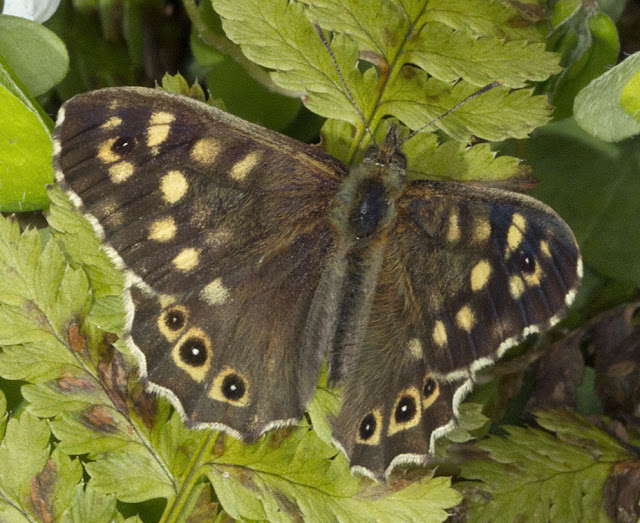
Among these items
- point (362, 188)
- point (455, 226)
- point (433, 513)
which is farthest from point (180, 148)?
point (433, 513)

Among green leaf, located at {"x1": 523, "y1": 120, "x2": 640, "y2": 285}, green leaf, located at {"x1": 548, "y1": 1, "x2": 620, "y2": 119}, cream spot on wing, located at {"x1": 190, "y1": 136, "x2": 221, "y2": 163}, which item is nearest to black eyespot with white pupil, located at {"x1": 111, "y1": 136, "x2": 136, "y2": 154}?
cream spot on wing, located at {"x1": 190, "y1": 136, "x2": 221, "y2": 163}

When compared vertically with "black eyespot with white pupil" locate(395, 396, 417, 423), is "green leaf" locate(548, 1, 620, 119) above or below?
above

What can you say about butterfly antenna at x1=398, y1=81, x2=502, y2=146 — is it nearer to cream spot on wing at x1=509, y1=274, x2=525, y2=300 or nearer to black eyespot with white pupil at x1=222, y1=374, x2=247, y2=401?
cream spot on wing at x1=509, y1=274, x2=525, y2=300

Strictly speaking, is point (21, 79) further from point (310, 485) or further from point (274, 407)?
point (310, 485)

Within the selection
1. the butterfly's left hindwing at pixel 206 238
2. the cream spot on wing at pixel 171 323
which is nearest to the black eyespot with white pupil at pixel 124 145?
the butterfly's left hindwing at pixel 206 238

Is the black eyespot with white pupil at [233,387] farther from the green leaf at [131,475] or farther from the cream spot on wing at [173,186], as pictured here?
the cream spot on wing at [173,186]

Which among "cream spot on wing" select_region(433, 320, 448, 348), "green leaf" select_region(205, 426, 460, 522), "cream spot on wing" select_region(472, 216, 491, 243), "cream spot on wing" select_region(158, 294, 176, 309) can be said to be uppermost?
"cream spot on wing" select_region(472, 216, 491, 243)

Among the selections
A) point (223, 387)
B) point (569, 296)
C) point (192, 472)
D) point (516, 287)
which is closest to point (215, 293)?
point (223, 387)
